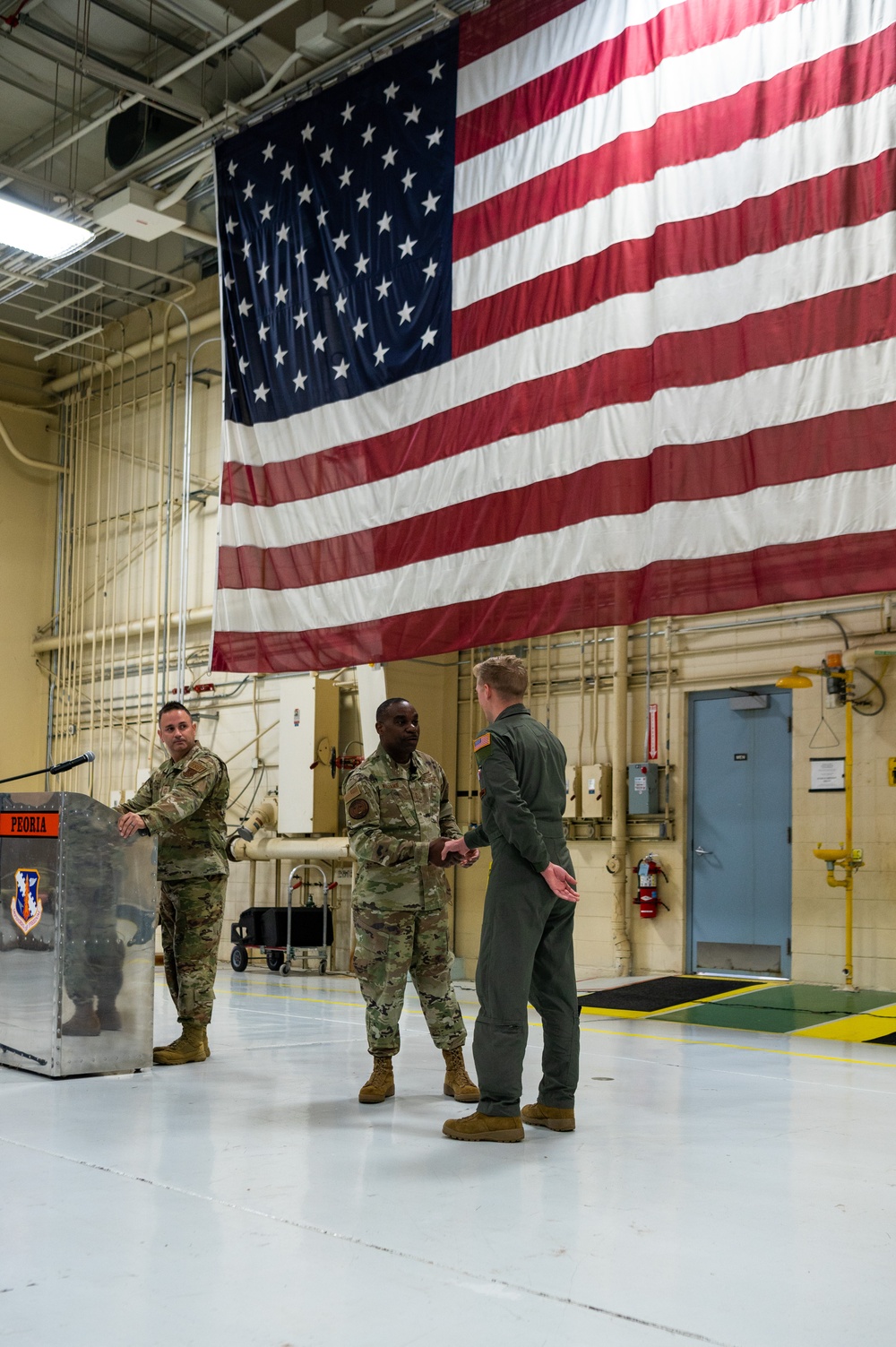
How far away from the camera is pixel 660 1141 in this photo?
179 inches

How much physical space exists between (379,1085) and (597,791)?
6.12 meters

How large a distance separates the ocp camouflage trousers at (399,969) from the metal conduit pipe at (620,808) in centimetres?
574

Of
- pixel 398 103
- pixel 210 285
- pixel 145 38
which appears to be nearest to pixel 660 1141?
pixel 398 103

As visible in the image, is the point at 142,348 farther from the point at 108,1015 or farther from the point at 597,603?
the point at 108,1015

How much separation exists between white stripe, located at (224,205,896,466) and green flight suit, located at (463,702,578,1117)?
385 centimetres

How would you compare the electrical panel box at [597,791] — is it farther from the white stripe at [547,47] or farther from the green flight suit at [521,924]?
the green flight suit at [521,924]

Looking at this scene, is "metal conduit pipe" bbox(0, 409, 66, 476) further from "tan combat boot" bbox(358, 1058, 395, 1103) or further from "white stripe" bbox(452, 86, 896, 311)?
"tan combat boot" bbox(358, 1058, 395, 1103)

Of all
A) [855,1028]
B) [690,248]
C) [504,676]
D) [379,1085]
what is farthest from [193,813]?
[690,248]

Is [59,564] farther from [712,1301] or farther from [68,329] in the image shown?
[712,1301]

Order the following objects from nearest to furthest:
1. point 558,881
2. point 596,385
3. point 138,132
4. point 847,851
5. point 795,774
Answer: point 558,881 → point 596,385 → point 847,851 → point 795,774 → point 138,132

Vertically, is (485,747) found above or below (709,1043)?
above

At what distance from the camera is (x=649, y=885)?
10703mm

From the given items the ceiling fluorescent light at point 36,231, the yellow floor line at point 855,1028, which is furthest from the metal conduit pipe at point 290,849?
the ceiling fluorescent light at point 36,231

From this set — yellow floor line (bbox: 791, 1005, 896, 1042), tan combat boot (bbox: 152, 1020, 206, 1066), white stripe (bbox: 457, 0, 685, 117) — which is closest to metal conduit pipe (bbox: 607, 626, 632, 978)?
yellow floor line (bbox: 791, 1005, 896, 1042)
